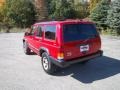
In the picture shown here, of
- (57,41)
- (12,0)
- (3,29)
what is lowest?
(3,29)

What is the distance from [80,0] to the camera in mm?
40031

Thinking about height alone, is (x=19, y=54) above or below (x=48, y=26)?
below

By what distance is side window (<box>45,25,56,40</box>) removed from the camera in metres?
7.06

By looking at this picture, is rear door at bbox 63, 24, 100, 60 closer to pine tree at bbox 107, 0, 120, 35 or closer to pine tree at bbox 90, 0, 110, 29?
pine tree at bbox 107, 0, 120, 35

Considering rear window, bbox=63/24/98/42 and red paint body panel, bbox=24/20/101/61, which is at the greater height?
rear window, bbox=63/24/98/42

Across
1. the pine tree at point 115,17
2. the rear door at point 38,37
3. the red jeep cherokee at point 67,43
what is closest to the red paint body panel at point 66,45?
the red jeep cherokee at point 67,43

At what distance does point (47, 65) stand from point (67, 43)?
148cm

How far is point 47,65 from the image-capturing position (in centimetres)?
768

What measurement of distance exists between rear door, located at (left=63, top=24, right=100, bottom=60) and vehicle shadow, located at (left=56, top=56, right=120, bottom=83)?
80 cm

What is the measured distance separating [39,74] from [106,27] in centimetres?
1531

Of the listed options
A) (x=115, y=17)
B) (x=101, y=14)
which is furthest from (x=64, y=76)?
(x=101, y=14)

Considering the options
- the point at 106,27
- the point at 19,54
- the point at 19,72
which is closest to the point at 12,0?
the point at 106,27

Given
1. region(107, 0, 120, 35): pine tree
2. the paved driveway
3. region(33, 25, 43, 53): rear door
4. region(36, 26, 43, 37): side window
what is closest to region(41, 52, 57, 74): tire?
the paved driveway

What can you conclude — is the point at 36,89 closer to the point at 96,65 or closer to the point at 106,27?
Answer: the point at 96,65
